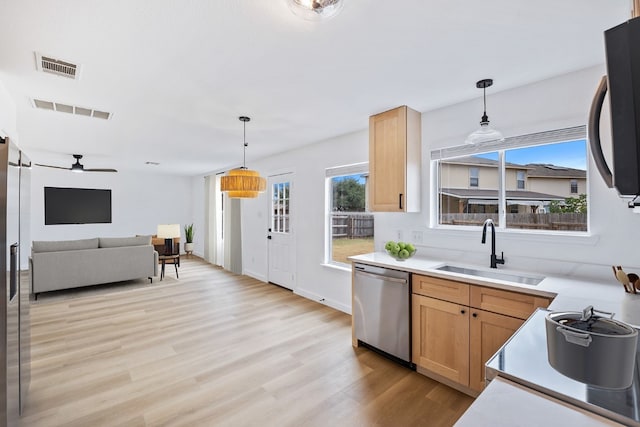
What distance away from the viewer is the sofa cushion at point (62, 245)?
470 centimetres

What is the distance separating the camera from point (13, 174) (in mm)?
1652

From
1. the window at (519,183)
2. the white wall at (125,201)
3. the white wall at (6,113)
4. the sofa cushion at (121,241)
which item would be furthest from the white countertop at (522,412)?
the white wall at (125,201)

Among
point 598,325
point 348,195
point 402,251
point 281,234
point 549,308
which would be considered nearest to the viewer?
point 598,325

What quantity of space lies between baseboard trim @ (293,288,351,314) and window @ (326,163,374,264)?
1.84 feet

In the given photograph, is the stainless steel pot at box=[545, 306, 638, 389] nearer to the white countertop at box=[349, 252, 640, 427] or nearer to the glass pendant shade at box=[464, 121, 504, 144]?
the white countertop at box=[349, 252, 640, 427]

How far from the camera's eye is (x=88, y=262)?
4.89 m

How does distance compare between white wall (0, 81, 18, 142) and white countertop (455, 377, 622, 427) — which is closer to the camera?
white countertop (455, 377, 622, 427)

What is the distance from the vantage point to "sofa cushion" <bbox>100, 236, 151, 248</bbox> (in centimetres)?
520

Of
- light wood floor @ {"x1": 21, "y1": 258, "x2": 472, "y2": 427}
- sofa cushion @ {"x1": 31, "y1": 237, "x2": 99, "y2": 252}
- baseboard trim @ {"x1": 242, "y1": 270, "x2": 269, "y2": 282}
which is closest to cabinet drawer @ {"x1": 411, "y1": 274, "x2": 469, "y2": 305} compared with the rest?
light wood floor @ {"x1": 21, "y1": 258, "x2": 472, "y2": 427}

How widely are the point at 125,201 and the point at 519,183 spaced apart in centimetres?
872

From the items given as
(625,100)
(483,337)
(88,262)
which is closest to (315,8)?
(625,100)

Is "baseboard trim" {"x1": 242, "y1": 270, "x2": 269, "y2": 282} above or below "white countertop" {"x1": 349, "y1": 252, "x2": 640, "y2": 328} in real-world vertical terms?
below

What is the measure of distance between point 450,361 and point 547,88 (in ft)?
7.41

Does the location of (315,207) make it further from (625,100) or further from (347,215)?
(625,100)
